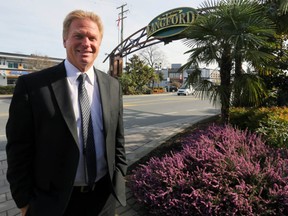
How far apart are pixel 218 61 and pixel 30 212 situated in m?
4.26

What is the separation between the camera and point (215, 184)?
2566 millimetres

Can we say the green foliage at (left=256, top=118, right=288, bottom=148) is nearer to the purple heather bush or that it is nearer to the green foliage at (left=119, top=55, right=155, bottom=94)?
the purple heather bush

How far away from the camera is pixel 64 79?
1.58 metres

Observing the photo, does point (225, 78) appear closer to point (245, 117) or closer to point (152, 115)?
point (245, 117)

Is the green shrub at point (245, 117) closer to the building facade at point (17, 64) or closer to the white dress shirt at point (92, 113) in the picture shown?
the white dress shirt at point (92, 113)

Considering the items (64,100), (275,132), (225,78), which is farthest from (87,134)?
(225,78)

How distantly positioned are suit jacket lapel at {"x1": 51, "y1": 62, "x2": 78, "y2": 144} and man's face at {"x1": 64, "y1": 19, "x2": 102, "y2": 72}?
0.49ft

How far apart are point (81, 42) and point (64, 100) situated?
1.26ft

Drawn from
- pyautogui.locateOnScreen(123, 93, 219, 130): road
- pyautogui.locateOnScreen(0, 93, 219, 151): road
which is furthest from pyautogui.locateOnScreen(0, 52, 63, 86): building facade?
pyautogui.locateOnScreen(123, 93, 219, 130): road

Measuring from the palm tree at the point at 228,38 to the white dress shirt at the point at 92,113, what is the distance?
321 cm

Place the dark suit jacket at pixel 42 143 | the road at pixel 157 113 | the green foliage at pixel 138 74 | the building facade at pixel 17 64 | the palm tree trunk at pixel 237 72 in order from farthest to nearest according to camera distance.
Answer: the building facade at pixel 17 64 → the green foliage at pixel 138 74 → the road at pixel 157 113 → the palm tree trunk at pixel 237 72 → the dark suit jacket at pixel 42 143

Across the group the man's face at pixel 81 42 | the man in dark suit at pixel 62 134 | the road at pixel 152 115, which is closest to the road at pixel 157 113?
the road at pixel 152 115

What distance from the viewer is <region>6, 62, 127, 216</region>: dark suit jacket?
1457 millimetres

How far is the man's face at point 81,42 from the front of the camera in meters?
1.56
